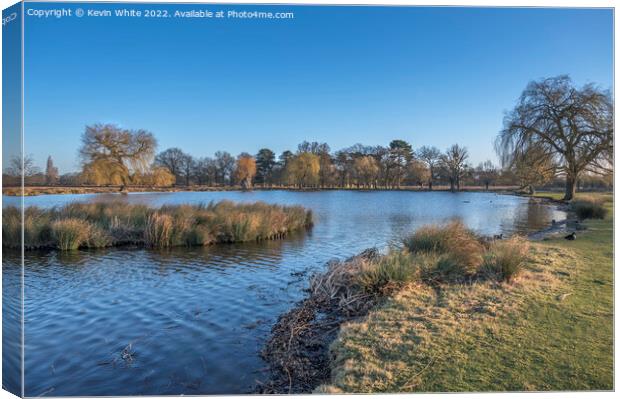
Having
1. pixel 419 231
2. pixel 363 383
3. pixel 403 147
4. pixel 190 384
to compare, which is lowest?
pixel 190 384

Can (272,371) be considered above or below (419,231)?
below

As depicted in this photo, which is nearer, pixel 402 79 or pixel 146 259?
pixel 402 79

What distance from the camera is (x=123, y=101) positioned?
4.42m

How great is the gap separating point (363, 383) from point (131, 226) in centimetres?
1077

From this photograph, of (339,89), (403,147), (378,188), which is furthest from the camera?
(378,188)

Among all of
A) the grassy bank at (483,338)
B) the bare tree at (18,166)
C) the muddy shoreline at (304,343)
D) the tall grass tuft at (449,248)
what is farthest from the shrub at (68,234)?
the grassy bank at (483,338)

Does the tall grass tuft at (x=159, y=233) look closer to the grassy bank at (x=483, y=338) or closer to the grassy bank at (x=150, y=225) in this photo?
the grassy bank at (x=150, y=225)

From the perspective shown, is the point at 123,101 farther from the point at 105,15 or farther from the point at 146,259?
the point at 146,259

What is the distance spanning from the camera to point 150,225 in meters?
11.8

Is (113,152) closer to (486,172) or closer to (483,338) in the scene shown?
(483,338)

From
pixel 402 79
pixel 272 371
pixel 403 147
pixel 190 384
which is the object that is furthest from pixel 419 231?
pixel 190 384

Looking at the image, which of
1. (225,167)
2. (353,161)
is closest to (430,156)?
(353,161)

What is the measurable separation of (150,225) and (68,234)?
81.0 inches

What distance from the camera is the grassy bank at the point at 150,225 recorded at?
11.0 m
